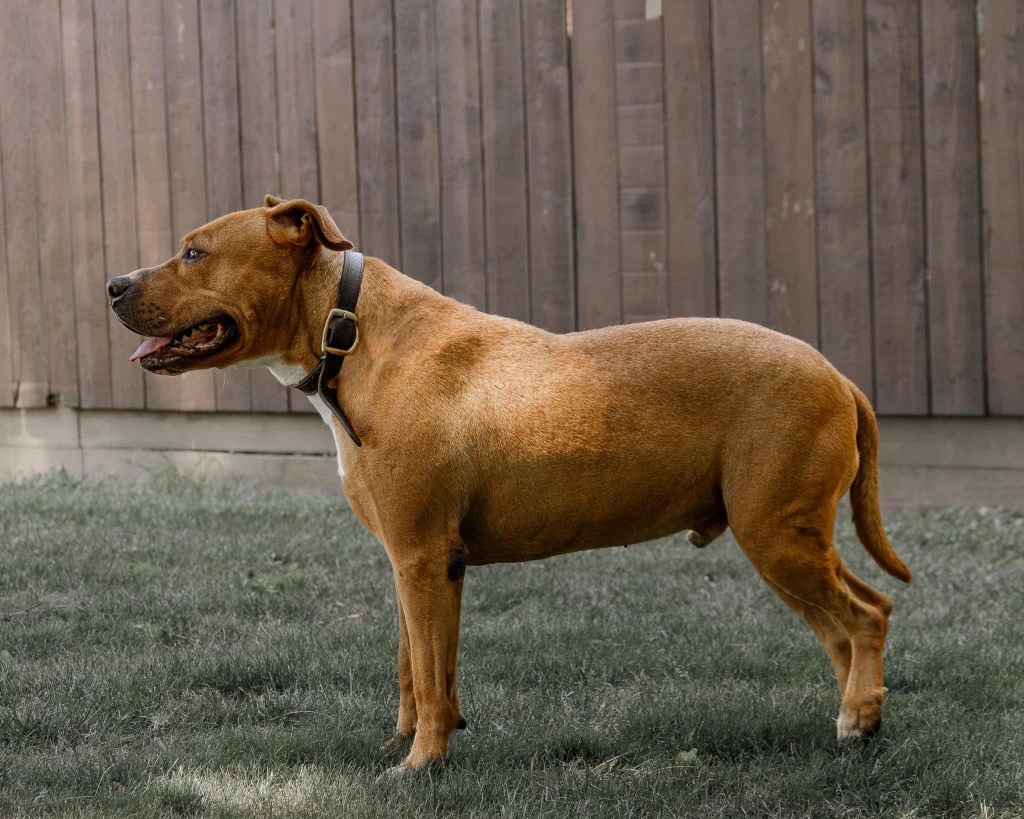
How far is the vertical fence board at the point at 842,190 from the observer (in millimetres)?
6812

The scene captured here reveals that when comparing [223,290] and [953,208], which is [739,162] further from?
[223,290]

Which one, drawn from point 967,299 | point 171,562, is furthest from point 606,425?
point 967,299

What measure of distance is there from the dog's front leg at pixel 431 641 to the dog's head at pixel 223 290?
32.8 inches

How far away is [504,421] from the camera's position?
11.3ft

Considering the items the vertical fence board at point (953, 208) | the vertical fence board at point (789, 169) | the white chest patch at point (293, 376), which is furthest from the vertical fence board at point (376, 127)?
the white chest patch at point (293, 376)

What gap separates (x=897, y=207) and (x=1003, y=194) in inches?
22.2

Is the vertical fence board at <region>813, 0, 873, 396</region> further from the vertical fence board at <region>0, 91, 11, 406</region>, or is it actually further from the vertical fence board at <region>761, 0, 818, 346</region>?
the vertical fence board at <region>0, 91, 11, 406</region>

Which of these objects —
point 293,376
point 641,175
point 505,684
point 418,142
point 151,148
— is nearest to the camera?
point 293,376

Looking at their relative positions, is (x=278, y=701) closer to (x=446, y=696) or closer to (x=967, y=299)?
(x=446, y=696)

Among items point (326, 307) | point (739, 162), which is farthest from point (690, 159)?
point (326, 307)

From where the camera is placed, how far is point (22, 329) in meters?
9.38

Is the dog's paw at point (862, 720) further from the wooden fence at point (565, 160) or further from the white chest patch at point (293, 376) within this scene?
the wooden fence at point (565, 160)

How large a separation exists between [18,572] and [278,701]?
2.28 m

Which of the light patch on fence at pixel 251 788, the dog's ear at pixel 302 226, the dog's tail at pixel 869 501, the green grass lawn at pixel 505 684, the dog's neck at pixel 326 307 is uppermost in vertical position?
the dog's ear at pixel 302 226
